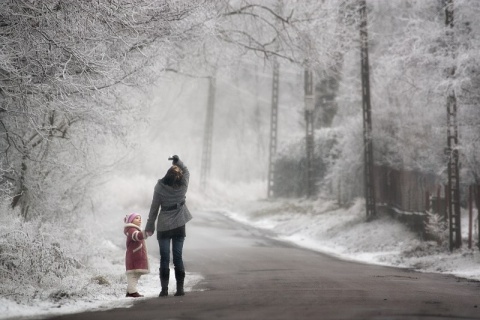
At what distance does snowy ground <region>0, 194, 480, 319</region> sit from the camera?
7.39m

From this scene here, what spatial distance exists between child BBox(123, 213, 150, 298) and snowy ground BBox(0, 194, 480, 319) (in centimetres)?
27

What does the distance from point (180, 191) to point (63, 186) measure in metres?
5.04

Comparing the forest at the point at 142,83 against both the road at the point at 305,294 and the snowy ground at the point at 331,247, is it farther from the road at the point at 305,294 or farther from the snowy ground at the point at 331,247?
the road at the point at 305,294

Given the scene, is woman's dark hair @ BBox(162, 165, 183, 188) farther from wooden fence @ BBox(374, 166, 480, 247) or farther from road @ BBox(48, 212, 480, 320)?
wooden fence @ BBox(374, 166, 480, 247)

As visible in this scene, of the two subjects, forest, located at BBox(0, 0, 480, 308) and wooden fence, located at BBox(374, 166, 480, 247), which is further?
wooden fence, located at BBox(374, 166, 480, 247)

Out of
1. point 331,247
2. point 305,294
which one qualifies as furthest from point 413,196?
point 305,294

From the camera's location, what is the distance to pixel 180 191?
8523 millimetres

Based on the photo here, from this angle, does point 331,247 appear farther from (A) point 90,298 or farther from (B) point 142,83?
(A) point 90,298

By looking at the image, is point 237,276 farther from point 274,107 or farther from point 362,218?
point 274,107

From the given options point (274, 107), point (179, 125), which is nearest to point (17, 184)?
point (274, 107)

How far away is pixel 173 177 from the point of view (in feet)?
27.6

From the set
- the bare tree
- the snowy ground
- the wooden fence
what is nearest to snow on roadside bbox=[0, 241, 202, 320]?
the snowy ground

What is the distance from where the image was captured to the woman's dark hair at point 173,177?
839 cm

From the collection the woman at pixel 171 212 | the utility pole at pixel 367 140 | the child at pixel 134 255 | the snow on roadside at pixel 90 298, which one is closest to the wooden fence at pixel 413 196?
the utility pole at pixel 367 140
